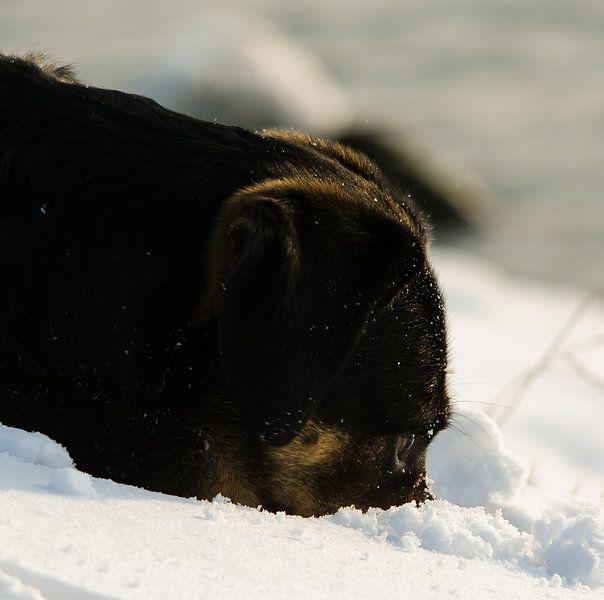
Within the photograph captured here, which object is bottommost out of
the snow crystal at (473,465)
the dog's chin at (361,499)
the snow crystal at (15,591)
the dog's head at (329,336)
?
the dog's chin at (361,499)

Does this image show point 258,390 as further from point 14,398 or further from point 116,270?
point 14,398

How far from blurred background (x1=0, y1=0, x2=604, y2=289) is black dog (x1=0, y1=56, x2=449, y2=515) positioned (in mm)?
6267

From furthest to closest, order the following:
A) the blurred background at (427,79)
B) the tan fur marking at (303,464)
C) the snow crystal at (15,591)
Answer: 1. the blurred background at (427,79)
2. the tan fur marking at (303,464)
3. the snow crystal at (15,591)

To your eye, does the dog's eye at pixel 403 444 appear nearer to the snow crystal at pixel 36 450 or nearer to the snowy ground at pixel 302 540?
the snowy ground at pixel 302 540

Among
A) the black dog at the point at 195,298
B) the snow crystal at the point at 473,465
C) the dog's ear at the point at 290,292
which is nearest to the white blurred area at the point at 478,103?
the snow crystal at the point at 473,465

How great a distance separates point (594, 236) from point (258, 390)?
7.53 meters

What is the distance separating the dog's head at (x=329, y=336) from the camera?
3096mm

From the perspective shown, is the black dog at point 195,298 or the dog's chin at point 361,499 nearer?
the black dog at point 195,298

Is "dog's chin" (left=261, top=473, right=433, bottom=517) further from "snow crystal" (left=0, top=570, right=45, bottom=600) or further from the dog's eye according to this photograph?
"snow crystal" (left=0, top=570, right=45, bottom=600)

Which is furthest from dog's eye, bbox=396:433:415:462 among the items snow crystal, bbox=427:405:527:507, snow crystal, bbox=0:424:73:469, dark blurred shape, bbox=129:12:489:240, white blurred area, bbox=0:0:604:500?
dark blurred shape, bbox=129:12:489:240

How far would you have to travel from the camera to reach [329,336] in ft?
10.3

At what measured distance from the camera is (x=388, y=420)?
3.67 meters

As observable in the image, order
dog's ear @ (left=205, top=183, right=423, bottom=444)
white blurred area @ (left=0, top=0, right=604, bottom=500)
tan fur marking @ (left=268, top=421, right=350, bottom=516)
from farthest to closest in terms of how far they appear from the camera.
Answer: white blurred area @ (left=0, top=0, right=604, bottom=500) < tan fur marking @ (left=268, top=421, right=350, bottom=516) < dog's ear @ (left=205, top=183, right=423, bottom=444)

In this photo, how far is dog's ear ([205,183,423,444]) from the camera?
3.06 m
